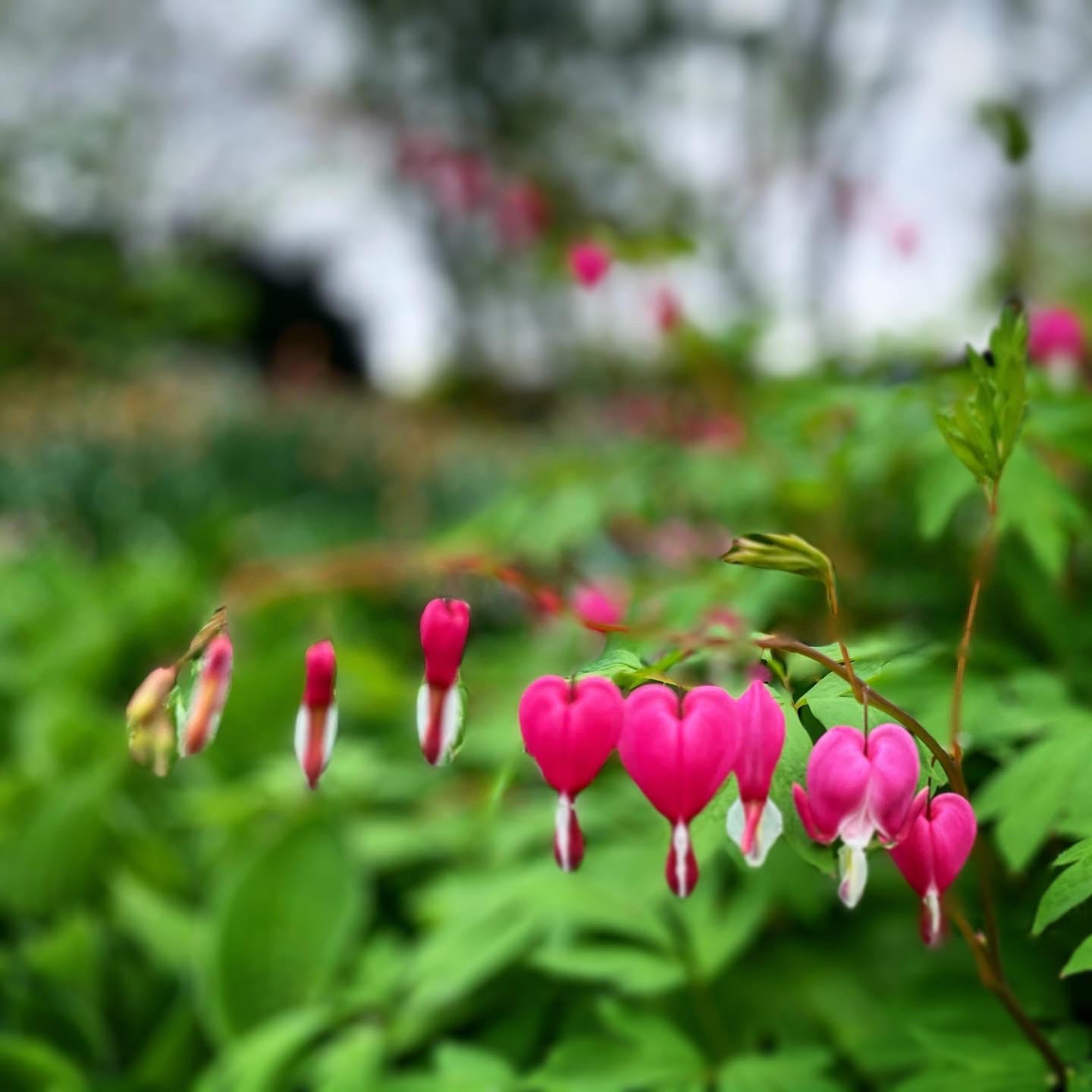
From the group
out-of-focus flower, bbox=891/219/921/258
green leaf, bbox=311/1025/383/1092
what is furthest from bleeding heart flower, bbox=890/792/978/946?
out-of-focus flower, bbox=891/219/921/258

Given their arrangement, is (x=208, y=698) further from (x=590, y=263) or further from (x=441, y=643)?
(x=590, y=263)

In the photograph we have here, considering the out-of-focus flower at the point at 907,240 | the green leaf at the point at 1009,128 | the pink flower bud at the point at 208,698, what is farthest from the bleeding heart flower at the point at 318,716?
the out-of-focus flower at the point at 907,240

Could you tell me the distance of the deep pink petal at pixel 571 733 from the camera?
0.62 m

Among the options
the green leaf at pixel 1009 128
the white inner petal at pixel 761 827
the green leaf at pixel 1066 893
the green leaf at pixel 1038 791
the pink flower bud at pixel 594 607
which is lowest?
the pink flower bud at pixel 594 607

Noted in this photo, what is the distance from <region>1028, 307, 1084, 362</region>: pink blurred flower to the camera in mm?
1609

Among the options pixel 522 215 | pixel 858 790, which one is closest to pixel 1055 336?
pixel 858 790

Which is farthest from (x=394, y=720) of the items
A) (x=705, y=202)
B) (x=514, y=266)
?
(x=514, y=266)

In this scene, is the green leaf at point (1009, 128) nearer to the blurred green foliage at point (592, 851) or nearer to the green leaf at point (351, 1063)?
the blurred green foliage at point (592, 851)

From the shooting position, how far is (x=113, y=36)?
36.3 ft

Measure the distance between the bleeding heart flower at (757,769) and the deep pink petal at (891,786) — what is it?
0.05 metres

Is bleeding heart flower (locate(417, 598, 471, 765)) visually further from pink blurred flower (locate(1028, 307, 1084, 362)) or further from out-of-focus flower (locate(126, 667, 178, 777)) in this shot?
pink blurred flower (locate(1028, 307, 1084, 362))

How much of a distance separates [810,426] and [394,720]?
61.1 inches

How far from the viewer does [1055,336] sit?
1608 mm

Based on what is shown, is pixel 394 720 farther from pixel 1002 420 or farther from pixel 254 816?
pixel 1002 420
